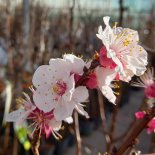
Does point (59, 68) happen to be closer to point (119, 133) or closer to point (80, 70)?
point (80, 70)

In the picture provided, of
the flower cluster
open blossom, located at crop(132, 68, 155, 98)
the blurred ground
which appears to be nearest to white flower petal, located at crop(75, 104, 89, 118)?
the flower cluster

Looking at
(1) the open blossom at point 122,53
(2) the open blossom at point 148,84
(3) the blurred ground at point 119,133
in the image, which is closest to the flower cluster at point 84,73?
(1) the open blossom at point 122,53

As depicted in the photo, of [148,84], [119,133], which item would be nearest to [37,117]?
[148,84]

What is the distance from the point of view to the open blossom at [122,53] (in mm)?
461

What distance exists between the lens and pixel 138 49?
0.49 m

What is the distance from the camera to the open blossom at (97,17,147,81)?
46 cm

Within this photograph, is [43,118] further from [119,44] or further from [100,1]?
[100,1]

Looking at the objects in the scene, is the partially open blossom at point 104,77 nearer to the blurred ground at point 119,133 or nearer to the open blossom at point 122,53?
the open blossom at point 122,53

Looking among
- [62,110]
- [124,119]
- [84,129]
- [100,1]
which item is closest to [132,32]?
[62,110]

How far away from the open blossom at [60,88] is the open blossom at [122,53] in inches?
1.5

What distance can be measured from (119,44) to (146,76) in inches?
9.7

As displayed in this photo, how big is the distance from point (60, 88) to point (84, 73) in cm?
5

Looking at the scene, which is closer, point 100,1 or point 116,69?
point 116,69

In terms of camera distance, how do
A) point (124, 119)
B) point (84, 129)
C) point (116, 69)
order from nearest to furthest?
point (116, 69) → point (84, 129) → point (124, 119)
